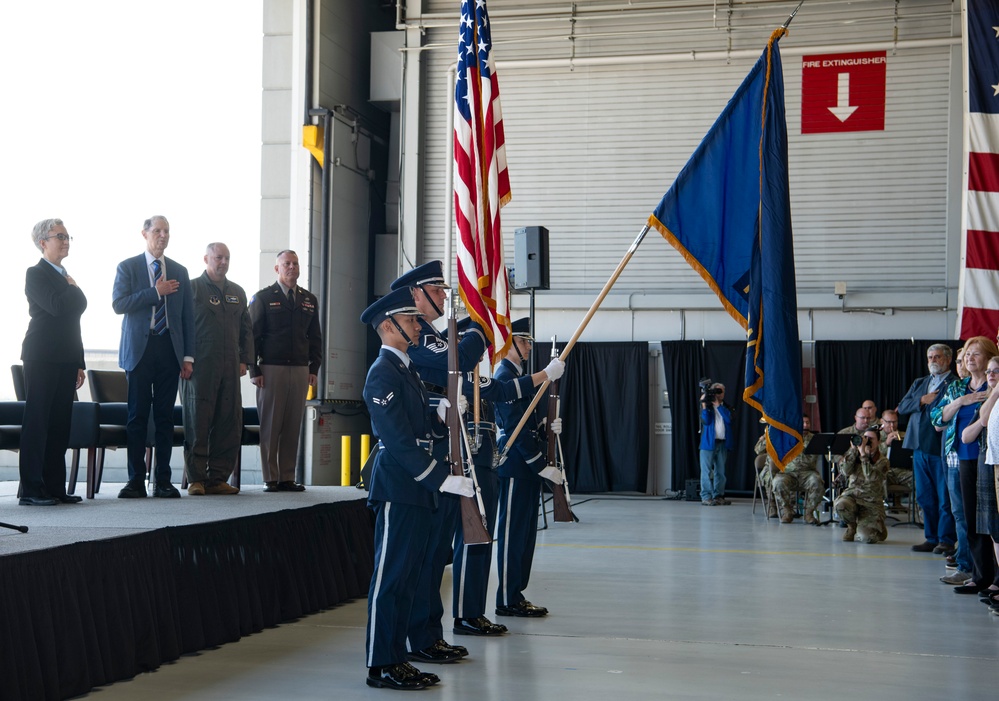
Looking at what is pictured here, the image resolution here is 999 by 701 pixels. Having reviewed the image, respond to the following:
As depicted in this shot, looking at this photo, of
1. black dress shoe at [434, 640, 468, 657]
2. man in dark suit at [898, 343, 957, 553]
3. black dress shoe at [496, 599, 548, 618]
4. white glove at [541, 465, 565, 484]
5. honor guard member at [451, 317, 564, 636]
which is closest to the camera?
black dress shoe at [434, 640, 468, 657]

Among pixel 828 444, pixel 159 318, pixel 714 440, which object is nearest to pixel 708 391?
pixel 714 440

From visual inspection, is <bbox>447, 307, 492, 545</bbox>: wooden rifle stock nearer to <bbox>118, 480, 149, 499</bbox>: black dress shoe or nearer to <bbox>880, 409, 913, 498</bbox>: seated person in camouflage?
<bbox>118, 480, 149, 499</bbox>: black dress shoe

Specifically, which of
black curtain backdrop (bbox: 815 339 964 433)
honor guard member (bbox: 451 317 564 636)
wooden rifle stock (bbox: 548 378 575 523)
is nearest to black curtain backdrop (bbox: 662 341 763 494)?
black curtain backdrop (bbox: 815 339 964 433)

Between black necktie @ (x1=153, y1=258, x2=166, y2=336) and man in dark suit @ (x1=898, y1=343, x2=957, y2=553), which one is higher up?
black necktie @ (x1=153, y1=258, x2=166, y2=336)

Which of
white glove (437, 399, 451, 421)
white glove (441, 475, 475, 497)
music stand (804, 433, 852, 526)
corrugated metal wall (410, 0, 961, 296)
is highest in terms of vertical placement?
corrugated metal wall (410, 0, 961, 296)

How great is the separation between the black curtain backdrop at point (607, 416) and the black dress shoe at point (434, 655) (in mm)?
10403

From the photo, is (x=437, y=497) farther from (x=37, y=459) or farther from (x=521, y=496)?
(x=37, y=459)

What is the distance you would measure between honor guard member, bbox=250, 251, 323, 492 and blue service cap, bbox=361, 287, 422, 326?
3.09 m

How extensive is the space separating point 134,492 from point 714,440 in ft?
27.8

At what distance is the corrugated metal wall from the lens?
13.8 metres

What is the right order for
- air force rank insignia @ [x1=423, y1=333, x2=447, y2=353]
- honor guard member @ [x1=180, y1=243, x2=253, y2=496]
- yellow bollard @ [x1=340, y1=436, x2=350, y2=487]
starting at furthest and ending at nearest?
yellow bollard @ [x1=340, y1=436, x2=350, y2=487] → honor guard member @ [x1=180, y1=243, x2=253, y2=496] → air force rank insignia @ [x1=423, y1=333, x2=447, y2=353]

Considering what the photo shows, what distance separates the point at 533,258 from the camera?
432 inches

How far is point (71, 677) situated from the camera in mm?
3584

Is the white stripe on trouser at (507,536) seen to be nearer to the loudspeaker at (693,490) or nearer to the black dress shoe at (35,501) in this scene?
the black dress shoe at (35,501)
